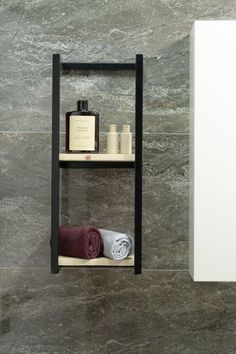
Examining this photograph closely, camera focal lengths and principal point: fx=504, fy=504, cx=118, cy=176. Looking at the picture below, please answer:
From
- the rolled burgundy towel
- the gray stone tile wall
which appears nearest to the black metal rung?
the gray stone tile wall

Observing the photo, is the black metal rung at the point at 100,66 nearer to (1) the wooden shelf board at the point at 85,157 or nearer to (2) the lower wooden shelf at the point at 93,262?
(1) the wooden shelf board at the point at 85,157

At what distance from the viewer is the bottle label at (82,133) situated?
5.00 ft

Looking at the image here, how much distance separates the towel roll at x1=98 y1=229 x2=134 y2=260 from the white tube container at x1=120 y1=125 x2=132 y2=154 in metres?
0.26

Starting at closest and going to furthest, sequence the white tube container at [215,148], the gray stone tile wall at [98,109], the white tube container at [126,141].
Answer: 1. the white tube container at [215,148]
2. the white tube container at [126,141]
3. the gray stone tile wall at [98,109]

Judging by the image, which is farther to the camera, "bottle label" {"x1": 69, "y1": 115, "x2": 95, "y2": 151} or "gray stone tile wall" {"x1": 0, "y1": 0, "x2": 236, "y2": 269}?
"gray stone tile wall" {"x1": 0, "y1": 0, "x2": 236, "y2": 269}

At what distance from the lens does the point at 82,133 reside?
1525 millimetres

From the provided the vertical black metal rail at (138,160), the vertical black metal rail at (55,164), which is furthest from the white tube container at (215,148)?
the vertical black metal rail at (55,164)

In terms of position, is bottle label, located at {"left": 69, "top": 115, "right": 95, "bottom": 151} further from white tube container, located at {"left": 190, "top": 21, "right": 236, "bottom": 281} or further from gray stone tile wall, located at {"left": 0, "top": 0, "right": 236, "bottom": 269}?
white tube container, located at {"left": 190, "top": 21, "right": 236, "bottom": 281}

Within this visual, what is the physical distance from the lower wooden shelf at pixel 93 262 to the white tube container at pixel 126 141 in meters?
0.34

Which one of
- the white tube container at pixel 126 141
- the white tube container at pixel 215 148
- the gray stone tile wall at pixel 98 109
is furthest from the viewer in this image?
the gray stone tile wall at pixel 98 109

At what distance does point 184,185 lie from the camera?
1.69 m

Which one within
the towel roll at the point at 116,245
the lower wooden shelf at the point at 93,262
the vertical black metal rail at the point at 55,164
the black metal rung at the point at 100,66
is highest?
the black metal rung at the point at 100,66

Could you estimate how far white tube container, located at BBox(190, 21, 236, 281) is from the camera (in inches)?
57.1

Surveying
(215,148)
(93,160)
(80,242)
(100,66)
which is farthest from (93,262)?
(100,66)
